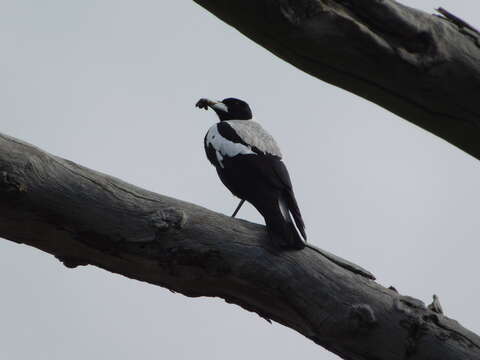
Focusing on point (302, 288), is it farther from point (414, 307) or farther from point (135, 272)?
point (135, 272)

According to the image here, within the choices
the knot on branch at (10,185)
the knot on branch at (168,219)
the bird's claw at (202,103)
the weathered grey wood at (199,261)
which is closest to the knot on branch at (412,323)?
the weathered grey wood at (199,261)

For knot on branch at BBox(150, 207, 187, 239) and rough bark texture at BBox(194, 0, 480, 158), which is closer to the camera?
rough bark texture at BBox(194, 0, 480, 158)

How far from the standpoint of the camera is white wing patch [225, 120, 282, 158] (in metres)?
5.19

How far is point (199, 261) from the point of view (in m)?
3.43

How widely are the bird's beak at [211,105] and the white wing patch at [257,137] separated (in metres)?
0.56

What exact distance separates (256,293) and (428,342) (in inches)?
31.6

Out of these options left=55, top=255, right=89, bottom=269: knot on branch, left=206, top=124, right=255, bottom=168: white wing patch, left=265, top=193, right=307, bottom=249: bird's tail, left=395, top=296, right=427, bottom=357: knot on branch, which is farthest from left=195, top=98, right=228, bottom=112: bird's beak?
left=395, top=296, right=427, bottom=357: knot on branch

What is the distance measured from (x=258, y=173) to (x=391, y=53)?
6.16 ft

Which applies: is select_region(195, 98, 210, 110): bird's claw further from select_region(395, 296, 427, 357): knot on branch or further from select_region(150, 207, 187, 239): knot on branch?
select_region(395, 296, 427, 357): knot on branch

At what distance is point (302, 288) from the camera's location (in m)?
3.46

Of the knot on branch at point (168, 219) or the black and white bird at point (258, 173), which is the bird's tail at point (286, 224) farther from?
the knot on branch at point (168, 219)

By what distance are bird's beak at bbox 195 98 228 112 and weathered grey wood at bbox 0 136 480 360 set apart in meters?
3.02

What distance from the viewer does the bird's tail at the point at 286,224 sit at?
143 inches

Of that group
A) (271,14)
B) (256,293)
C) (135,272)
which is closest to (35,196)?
(135,272)
